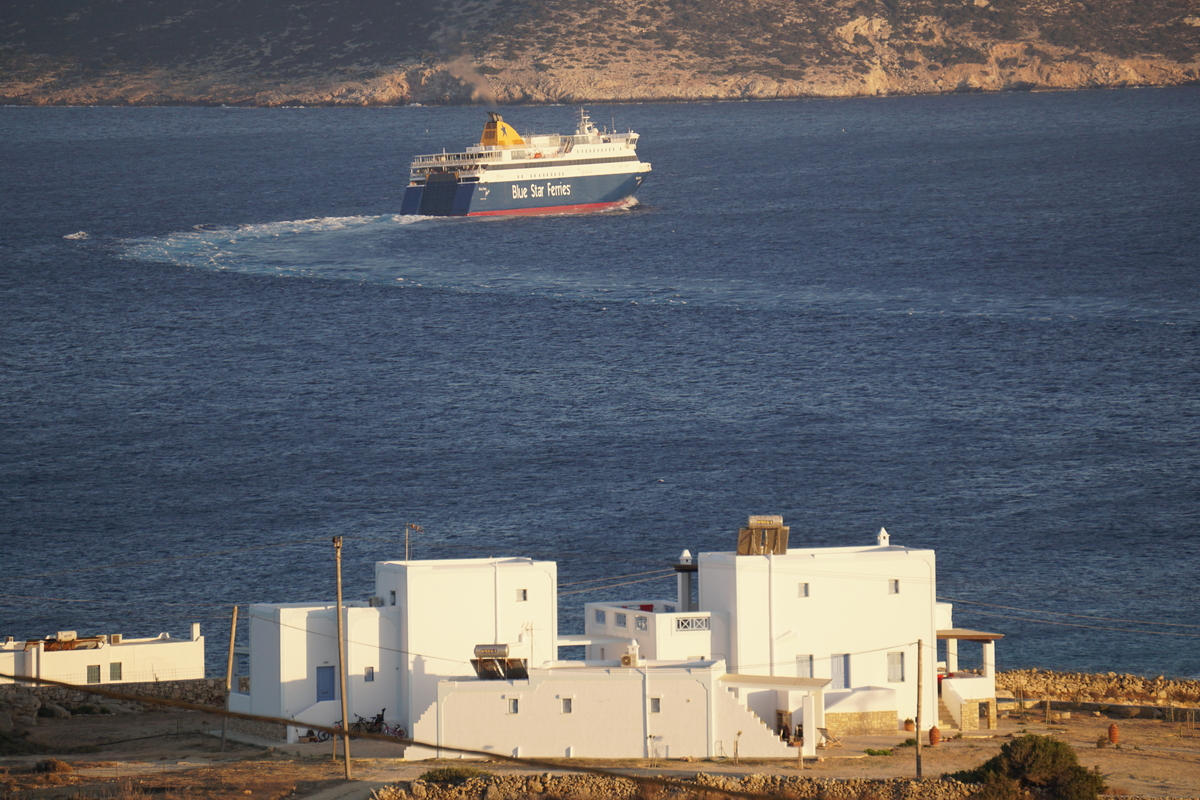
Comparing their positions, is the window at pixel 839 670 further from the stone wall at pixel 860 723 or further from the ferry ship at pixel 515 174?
the ferry ship at pixel 515 174

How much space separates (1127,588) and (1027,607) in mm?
3980

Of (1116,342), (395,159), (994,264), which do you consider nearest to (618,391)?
(1116,342)

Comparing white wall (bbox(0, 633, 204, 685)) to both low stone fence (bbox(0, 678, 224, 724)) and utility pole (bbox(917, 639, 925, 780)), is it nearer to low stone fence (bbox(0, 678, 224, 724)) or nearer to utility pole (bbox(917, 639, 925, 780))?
low stone fence (bbox(0, 678, 224, 724))

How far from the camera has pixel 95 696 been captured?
42312 mm

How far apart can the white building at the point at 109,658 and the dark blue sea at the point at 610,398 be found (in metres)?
3.64

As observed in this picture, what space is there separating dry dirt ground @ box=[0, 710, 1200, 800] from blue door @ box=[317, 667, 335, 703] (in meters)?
1.96

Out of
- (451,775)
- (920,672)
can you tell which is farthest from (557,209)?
(451,775)

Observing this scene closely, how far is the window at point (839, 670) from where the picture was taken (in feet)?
118

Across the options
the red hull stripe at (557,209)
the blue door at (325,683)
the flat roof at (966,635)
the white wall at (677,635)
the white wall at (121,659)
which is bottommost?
the white wall at (121,659)

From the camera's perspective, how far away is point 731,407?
76.8 meters

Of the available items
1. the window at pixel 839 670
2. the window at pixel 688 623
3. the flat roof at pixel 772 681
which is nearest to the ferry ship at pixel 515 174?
the window at pixel 688 623

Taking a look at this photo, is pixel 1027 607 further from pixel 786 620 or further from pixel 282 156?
pixel 282 156

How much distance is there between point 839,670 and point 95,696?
66.2 ft

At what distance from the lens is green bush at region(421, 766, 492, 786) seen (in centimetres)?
2923
